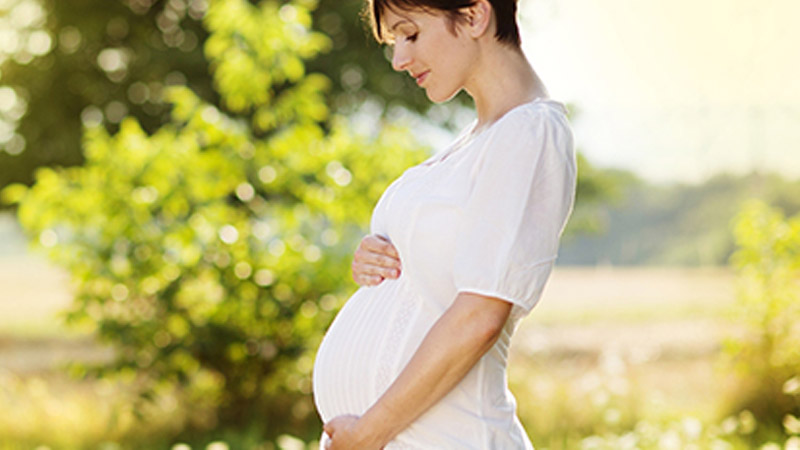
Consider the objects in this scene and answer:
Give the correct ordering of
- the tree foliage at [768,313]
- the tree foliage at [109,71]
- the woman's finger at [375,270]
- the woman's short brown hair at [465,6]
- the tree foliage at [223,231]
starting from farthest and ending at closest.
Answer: the tree foliage at [109,71]
the tree foliage at [768,313]
the tree foliage at [223,231]
the woman's finger at [375,270]
the woman's short brown hair at [465,6]

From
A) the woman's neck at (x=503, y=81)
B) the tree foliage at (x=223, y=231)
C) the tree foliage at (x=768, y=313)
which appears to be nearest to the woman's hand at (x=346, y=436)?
the woman's neck at (x=503, y=81)

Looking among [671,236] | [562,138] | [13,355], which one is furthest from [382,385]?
[671,236]

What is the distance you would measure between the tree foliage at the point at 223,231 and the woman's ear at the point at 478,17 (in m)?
3.21

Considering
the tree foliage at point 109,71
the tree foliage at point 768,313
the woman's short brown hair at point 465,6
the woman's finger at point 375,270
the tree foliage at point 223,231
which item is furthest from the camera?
the tree foliage at point 109,71

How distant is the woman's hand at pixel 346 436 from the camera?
59.6 inches

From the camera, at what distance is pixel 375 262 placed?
65.7 inches

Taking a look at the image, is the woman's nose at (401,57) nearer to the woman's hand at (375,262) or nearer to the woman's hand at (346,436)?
the woman's hand at (375,262)

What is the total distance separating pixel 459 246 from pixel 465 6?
1.36 ft

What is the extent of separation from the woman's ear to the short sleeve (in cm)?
17

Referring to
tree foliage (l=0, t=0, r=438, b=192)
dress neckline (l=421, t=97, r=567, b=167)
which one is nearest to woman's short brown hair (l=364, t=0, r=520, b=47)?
dress neckline (l=421, t=97, r=567, b=167)

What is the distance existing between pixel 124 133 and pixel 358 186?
1.34 m

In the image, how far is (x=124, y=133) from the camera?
193 inches

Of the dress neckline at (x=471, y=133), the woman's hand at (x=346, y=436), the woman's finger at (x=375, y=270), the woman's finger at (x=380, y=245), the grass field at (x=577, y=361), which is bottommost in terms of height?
the grass field at (x=577, y=361)

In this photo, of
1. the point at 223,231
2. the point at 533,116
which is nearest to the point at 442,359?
the point at 533,116
